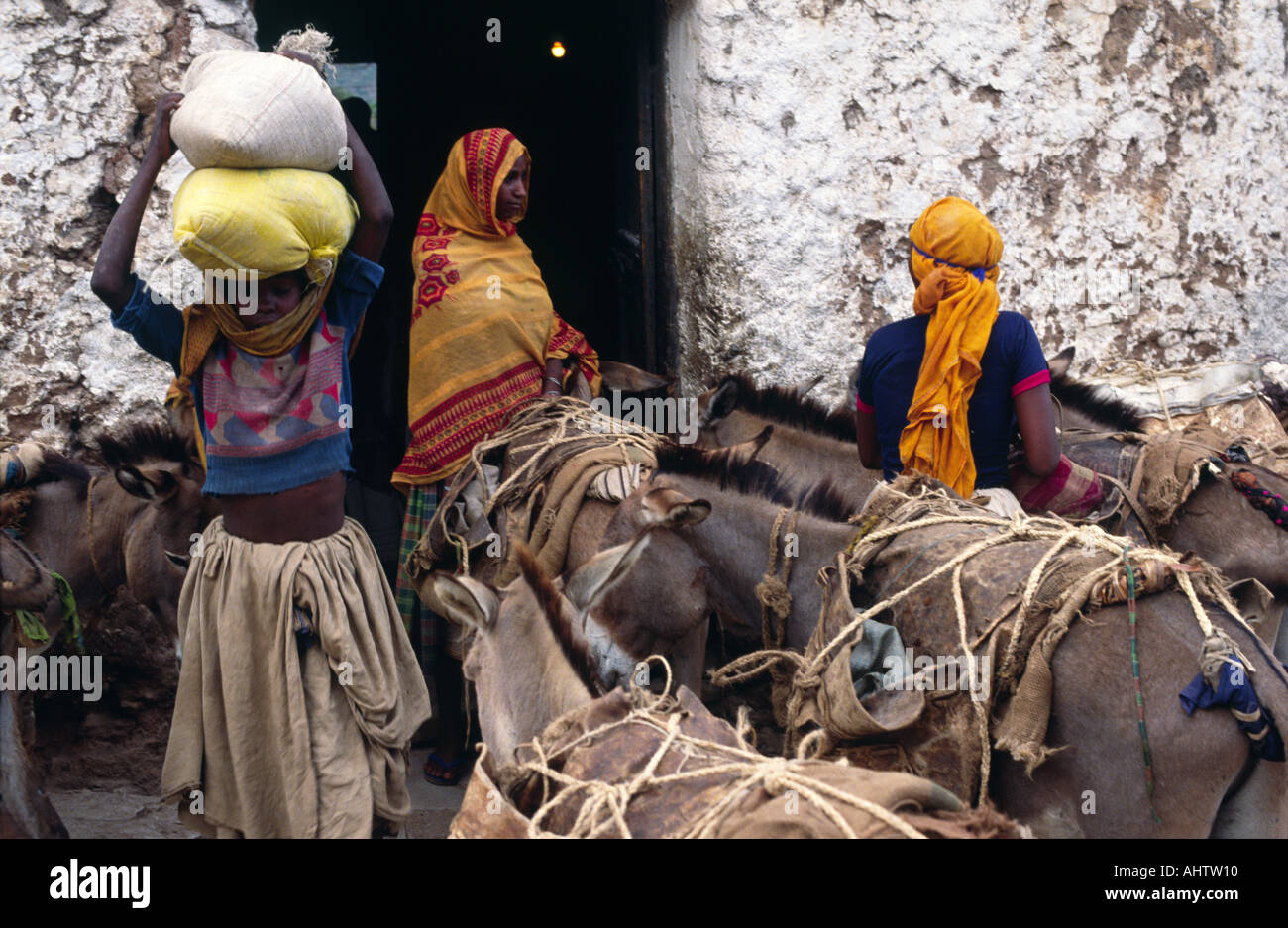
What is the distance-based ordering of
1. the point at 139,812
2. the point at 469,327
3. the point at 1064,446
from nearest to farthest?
the point at 1064,446 → the point at 139,812 → the point at 469,327

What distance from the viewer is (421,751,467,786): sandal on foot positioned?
4.05 m

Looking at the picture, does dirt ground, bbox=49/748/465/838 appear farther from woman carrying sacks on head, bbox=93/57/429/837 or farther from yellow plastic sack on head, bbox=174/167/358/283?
yellow plastic sack on head, bbox=174/167/358/283

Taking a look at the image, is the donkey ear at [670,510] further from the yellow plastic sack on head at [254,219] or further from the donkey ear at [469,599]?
the yellow plastic sack on head at [254,219]

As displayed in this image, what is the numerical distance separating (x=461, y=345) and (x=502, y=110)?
5.02 meters

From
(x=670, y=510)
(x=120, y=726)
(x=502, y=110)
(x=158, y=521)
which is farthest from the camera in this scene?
(x=502, y=110)

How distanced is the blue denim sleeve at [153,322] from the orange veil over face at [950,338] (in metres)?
2.02

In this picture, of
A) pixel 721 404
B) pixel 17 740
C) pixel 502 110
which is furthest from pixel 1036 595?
pixel 502 110

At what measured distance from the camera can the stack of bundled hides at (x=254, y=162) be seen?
7.77 ft

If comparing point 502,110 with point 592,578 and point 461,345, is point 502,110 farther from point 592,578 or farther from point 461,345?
point 592,578

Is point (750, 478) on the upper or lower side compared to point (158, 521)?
upper

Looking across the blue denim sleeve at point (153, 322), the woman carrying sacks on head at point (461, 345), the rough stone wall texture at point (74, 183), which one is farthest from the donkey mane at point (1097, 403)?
the rough stone wall texture at point (74, 183)

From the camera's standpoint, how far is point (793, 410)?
3.73m

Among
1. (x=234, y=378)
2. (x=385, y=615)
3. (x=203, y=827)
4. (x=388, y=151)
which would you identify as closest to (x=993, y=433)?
(x=385, y=615)

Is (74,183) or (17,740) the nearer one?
(17,740)
